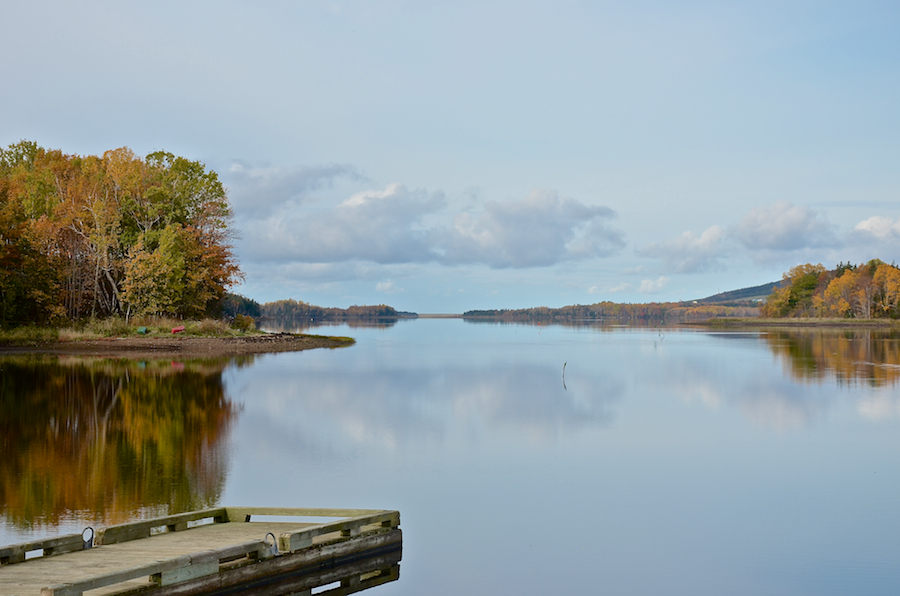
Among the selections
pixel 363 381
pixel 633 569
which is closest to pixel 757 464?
pixel 633 569

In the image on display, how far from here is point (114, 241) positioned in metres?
48.7

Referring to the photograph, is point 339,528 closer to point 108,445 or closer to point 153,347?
point 108,445

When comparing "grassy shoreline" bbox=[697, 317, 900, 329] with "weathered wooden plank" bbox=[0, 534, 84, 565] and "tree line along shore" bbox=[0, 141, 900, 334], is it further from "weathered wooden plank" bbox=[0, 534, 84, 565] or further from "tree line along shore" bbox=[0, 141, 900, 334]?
"weathered wooden plank" bbox=[0, 534, 84, 565]

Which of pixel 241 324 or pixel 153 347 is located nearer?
pixel 153 347

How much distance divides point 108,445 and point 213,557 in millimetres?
9950

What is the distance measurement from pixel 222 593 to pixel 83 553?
5.52 feet

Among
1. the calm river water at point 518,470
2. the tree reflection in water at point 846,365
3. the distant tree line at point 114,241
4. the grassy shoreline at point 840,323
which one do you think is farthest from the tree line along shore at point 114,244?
the grassy shoreline at point 840,323

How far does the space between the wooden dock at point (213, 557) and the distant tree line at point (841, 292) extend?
13300 cm

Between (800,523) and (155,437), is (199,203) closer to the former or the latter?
(155,437)

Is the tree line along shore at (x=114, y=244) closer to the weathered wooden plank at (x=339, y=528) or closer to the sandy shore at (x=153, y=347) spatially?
the sandy shore at (x=153, y=347)

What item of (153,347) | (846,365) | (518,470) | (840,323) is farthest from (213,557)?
(840,323)

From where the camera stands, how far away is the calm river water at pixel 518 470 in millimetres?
9562

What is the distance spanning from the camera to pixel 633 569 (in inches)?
370

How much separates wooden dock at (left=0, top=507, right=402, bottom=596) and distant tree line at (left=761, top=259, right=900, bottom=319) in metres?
133
